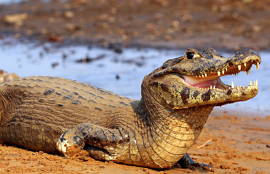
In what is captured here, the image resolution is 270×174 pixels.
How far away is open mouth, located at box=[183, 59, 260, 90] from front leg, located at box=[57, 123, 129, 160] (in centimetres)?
75

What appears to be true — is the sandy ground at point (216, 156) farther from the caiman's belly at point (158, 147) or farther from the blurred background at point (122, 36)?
the blurred background at point (122, 36)

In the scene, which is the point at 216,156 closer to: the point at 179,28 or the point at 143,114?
the point at 143,114

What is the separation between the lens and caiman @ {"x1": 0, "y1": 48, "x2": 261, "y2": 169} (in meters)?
5.14

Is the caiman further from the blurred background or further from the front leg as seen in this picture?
the blurred background

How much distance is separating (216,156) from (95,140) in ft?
4.87

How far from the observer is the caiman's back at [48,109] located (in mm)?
5840

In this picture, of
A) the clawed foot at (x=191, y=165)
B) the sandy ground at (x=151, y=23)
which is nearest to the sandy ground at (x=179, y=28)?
the sandy ground at (x=151, y=23)

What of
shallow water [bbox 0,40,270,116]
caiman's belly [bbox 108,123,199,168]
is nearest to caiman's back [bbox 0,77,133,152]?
caiman's belly [bbox 108,123,199,168]

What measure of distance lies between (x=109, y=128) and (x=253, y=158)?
1.59 metres

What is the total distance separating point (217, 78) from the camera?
5309 millimetres

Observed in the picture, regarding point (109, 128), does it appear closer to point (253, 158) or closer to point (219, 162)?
point (219, 162)

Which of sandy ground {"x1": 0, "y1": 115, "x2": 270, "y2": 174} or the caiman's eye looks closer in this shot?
sandy ground {"x1": 0, "y1": 115, "x2": 270, "y2": 174}

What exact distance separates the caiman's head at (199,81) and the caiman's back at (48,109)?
485 mm

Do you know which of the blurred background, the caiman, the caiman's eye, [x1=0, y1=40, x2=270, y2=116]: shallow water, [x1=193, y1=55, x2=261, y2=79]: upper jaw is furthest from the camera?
the blurred background
